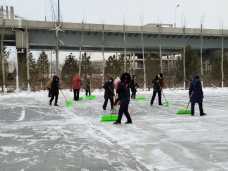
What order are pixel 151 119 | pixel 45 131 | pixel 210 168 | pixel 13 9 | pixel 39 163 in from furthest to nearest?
pixel 13 9, pixel 151 119, pixel 45 131, pixel 39 163, pixel 210 168

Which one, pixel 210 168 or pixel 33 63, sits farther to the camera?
pixel 33 63

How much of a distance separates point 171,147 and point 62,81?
30.3 meters

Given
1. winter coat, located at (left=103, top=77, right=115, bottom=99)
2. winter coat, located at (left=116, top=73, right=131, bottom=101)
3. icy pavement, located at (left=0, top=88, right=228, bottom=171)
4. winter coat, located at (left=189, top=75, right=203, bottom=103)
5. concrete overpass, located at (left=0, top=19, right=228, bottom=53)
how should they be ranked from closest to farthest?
1. icy pavement, located at (left=0, top=88, right=228, bottom=171)
2. winter coat, located at (left=116, top=73, right=131, bottom=101)
3. winter coat, located at (left=189, top=75, right=203, bottom=103)
4. winter coat, located at (left=103, top=77, right=115, bottom=99)
5. concrete overpass, located at (left=0, top=19, right=228, bottom=53)

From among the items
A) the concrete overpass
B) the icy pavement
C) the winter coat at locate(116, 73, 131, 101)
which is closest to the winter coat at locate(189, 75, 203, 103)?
the icy pavement

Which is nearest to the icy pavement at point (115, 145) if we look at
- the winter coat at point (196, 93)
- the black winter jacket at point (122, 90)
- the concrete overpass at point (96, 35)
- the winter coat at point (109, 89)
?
the black winter jacket at point (122, 90)

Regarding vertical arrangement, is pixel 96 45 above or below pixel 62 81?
above

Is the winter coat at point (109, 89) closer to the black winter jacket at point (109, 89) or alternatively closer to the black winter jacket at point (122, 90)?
the black winter jacket at point (109, 89)

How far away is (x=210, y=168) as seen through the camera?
482 cm

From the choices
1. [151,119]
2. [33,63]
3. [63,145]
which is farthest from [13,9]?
[63,145]

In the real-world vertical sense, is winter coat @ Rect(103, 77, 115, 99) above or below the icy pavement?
above

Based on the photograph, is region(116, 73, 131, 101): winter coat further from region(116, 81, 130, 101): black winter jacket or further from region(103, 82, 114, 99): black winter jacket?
region(103, 82, 114, 99): black winter jacket

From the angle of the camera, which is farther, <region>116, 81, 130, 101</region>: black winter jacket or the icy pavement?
<region>116, 81, 130, 101</region>: black winter jacket

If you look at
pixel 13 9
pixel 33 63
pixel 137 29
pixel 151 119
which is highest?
pixel 13 9

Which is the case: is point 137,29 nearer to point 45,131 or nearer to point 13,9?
point 13,9
